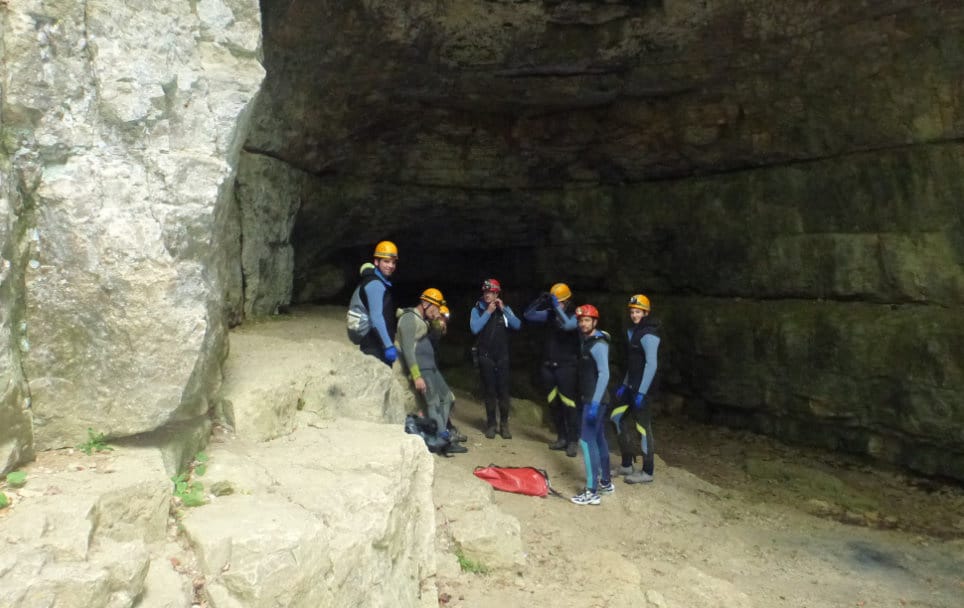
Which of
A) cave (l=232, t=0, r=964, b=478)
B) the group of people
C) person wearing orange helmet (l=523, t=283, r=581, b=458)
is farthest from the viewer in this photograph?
cave (l=232, t=0, r=964, b=478)

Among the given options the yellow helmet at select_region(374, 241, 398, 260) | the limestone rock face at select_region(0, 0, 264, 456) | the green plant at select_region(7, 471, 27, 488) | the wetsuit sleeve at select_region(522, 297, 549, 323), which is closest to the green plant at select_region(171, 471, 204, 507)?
the limestone rock face at select_region(0, 0, 264, 456)

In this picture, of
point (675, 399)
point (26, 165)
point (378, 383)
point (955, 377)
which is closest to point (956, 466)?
point (955, 377)

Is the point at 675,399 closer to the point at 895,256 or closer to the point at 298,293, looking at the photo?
the point at 895,256

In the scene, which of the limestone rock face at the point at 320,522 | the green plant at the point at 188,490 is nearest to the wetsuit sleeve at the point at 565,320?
the limestone rock face at the point at 320,522

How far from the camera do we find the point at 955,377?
31.1 ft

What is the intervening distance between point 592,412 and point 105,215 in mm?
5310

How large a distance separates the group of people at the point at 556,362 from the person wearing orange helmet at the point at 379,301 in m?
0.01

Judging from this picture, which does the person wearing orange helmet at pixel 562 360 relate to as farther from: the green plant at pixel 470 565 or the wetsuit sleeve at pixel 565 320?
the green plant at pixel 470 565

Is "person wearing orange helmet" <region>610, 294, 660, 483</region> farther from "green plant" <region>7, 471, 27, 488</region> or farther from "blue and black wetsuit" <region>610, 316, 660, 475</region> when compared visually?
"green plant" <region>7, 471, 27, 488</region>

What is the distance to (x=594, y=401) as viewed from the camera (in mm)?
8008

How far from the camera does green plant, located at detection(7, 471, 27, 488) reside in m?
3.67

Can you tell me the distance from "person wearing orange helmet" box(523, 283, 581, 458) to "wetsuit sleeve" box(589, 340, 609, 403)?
1.11 m

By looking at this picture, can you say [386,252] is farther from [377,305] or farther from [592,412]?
[592,412]

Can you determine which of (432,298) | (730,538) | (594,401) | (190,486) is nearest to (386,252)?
(432,298)
